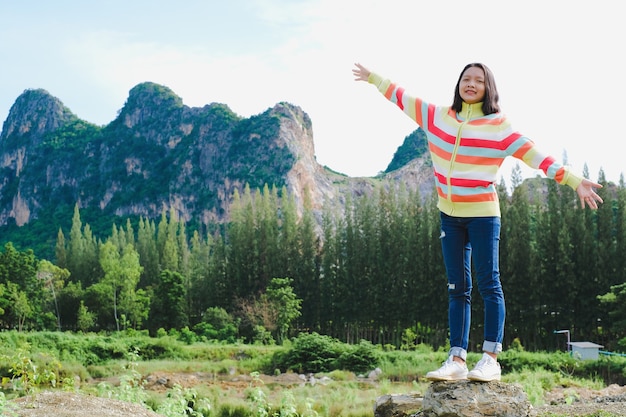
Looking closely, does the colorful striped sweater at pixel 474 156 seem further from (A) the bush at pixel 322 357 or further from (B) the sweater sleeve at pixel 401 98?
(A) the bush at pixel 322 357

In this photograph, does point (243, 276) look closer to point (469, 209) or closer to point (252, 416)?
point (252, 416)

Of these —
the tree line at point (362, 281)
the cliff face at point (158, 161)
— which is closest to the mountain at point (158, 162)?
the cliff face at point (158, 161)

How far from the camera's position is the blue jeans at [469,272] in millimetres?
3166

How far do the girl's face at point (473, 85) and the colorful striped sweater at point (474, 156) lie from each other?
0.04 metres

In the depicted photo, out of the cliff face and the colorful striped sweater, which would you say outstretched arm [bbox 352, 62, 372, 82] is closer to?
the colorful striped sweater

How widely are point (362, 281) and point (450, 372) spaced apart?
2274cm

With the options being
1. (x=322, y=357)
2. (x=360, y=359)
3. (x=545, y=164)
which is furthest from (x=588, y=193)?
(x=322, y=357)

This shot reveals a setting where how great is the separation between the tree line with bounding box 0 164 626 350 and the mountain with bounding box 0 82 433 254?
30.1 m

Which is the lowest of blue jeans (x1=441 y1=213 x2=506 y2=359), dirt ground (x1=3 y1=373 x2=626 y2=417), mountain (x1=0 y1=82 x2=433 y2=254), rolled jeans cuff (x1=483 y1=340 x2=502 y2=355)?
dirt ground (x1=3 y1=373 x2=626 y2=417)

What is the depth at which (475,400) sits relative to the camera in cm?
320

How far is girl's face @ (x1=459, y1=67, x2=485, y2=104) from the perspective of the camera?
10.6ft

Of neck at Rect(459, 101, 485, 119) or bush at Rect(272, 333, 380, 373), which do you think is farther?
bush at Rect(272, 333, 380, 373)

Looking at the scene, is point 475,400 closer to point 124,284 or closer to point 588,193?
point 588,193

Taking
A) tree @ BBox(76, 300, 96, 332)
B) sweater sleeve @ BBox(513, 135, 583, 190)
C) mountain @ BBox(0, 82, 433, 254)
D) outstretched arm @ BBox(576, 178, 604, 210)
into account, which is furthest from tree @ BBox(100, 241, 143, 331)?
mountain @ BBox(0, 82, 433, 254)
